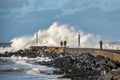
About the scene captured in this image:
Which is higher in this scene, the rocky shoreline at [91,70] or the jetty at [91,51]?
the jetty at [91,51]

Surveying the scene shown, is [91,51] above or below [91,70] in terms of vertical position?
above

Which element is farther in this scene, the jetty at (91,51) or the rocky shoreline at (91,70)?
the jetty at (91,51)

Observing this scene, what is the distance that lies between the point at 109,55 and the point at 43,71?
4320 millimetres

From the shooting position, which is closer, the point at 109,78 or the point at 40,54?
the point at 109,78

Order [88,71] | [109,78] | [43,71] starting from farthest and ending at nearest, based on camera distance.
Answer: [43,71] → [88,71] → [109,78]

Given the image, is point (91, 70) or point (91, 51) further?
point (91, 51)

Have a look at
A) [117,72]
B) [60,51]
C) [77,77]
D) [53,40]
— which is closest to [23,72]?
[77,77]

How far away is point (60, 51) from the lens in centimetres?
3781

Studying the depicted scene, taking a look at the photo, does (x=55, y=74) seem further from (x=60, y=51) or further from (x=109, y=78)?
(x=60, y=51)

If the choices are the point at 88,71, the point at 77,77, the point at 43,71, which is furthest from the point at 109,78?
the point at 43,71

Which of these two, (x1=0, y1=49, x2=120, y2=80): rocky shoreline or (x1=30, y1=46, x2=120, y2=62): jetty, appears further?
(x1=30, y1=46, x2=120, y2=62): jetty

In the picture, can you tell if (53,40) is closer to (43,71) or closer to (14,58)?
(14,58)

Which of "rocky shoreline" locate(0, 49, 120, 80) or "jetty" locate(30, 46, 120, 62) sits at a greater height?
"jetty" locate(30, 46, 120, 62)

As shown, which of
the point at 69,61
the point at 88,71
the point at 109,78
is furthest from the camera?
the point at 69,61
